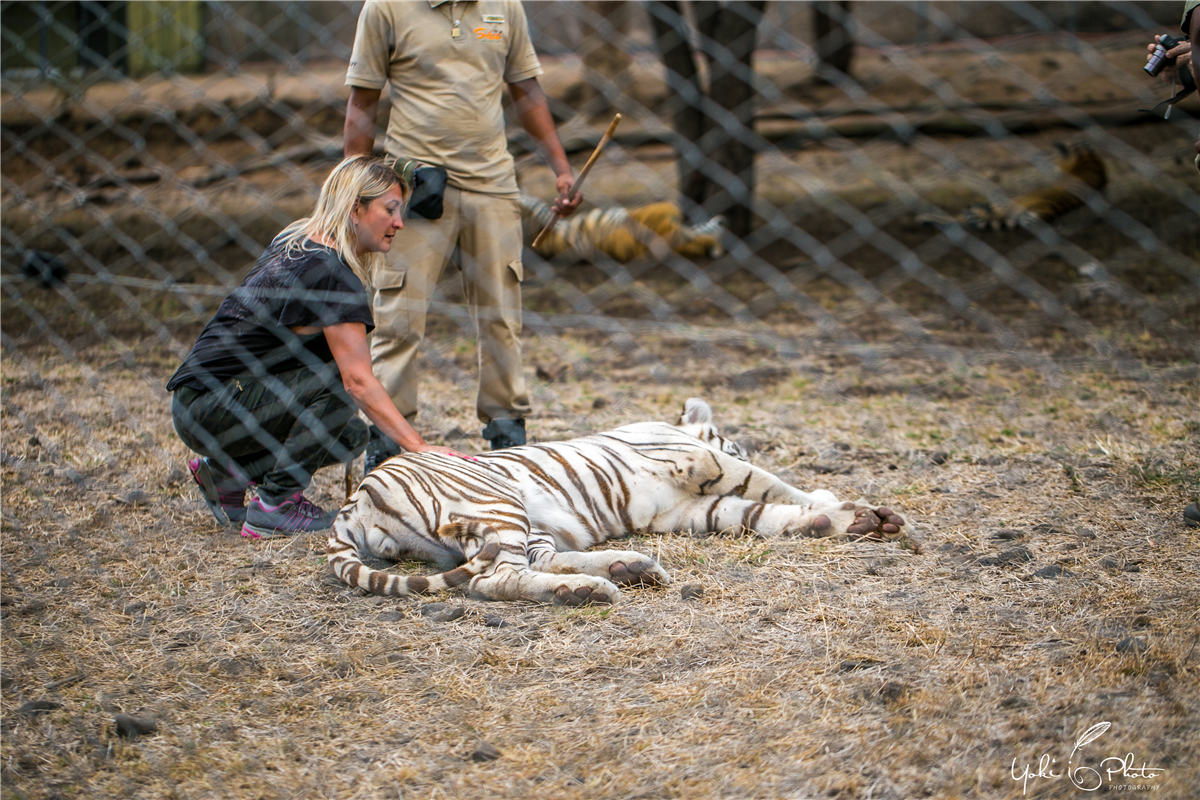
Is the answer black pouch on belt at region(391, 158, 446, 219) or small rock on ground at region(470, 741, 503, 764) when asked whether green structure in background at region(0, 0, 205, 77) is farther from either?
small rock on ground at region(470, 741, 503, 764)

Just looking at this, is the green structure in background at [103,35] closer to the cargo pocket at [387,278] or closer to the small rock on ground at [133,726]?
the cargo pocket at [387,278]

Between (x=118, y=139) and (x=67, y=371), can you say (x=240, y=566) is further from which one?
(x=118, y=139)

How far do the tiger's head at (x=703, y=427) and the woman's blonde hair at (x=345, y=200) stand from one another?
1.19 meters

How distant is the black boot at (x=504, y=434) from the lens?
372 centimetres

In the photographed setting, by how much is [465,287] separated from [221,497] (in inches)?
44.3

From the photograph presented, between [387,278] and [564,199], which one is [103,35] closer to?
[387,278]

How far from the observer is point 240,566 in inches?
115

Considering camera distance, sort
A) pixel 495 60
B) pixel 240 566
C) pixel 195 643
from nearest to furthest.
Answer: pixel 195 643
pixel 240 566
pixel 495 60

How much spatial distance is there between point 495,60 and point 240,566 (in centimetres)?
191

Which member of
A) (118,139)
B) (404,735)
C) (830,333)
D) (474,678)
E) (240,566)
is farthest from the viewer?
(118,139)

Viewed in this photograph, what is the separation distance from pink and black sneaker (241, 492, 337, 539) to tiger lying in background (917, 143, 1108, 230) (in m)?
6.01

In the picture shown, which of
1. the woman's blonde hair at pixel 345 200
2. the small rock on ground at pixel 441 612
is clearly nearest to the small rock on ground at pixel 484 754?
the small rock on ground at pixel 441 612

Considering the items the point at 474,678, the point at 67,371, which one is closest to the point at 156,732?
the point at 474,678
